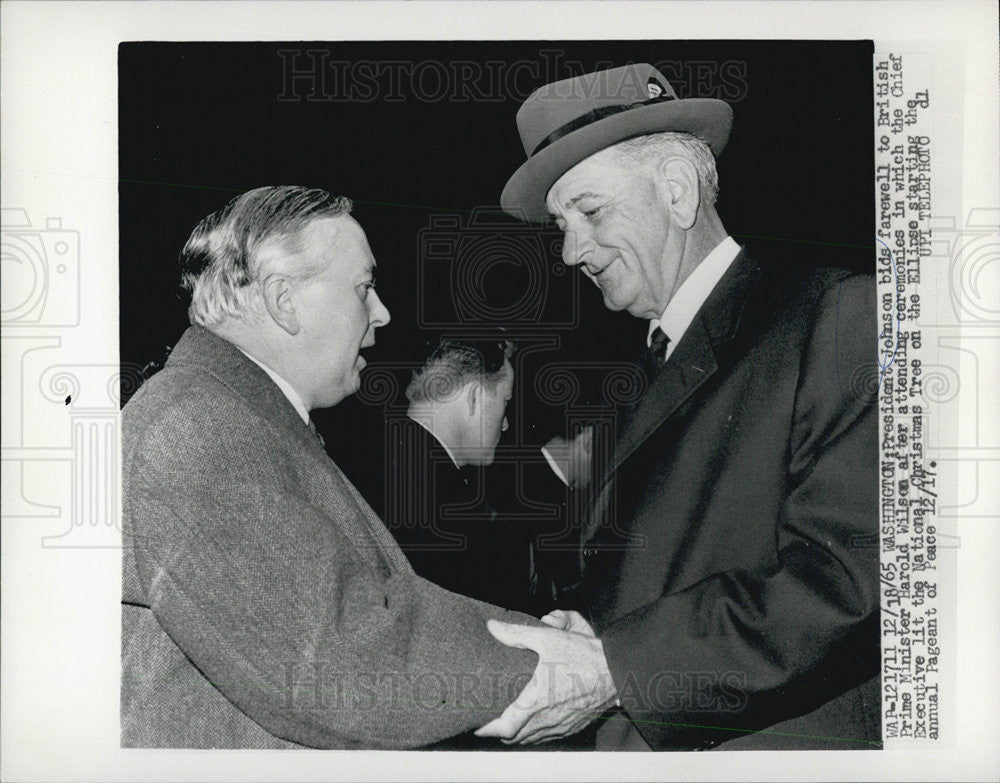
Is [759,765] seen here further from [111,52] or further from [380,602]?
[111,52]

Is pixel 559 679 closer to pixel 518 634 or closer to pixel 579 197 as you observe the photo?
pixel 518 634

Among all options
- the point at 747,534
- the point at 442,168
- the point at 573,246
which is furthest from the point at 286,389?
the point at 747,534

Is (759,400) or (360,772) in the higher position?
(759,400)

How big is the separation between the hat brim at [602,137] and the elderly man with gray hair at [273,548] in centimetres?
39

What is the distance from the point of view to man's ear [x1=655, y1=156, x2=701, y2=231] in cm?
241

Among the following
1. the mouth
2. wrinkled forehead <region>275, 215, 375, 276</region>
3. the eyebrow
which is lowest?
the mouth

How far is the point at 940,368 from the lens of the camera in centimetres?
248

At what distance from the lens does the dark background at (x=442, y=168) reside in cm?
243

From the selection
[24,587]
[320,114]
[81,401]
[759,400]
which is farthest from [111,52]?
[759,400]

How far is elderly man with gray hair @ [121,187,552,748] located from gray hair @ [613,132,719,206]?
66 centimetres

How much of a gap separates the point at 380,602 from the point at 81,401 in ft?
2.92

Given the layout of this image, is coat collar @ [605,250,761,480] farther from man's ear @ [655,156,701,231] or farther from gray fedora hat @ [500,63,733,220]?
gray fedora hat @ [500,63,733,220]

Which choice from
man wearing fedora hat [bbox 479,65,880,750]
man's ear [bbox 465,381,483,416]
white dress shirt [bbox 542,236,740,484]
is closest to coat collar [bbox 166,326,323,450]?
man's ear [bbox 465,381,483,416]

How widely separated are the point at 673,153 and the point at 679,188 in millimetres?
85
